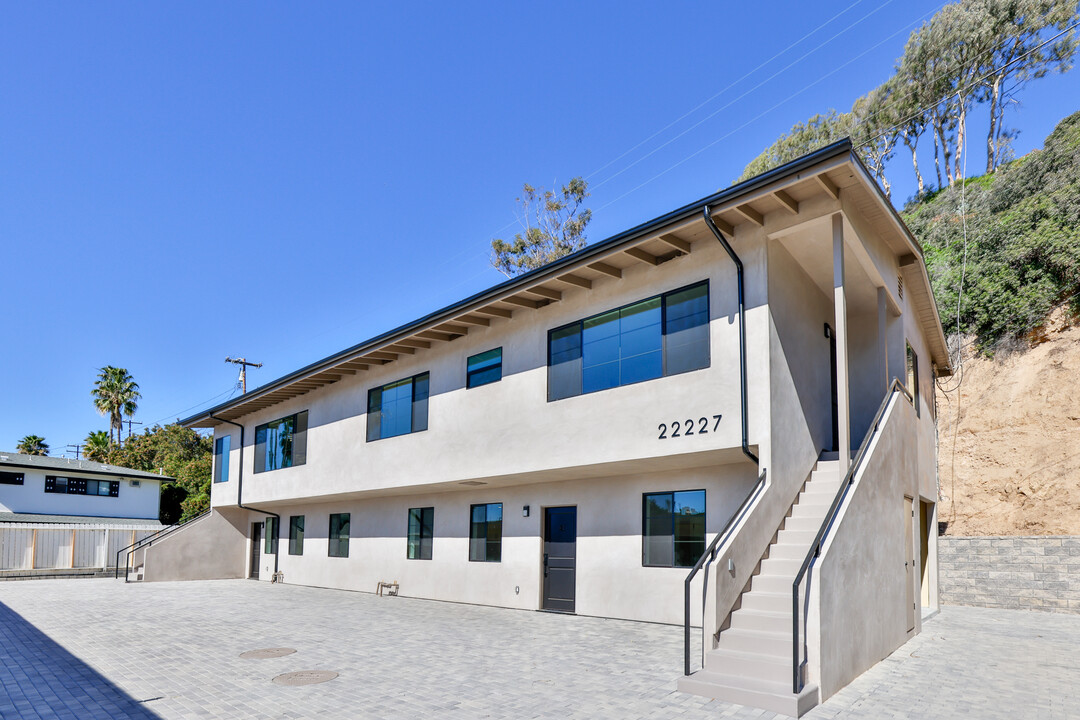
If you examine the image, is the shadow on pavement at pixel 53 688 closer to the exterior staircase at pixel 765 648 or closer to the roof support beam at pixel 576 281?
the exterior staircase at pixel 765 648

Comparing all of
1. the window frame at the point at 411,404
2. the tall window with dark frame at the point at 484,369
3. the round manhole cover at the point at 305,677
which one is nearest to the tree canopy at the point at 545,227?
the window frame at the point at 411,404

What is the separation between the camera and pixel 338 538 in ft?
63.2

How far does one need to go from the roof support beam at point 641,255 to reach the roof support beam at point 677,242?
510mm

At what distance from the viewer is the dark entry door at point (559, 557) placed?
41.7 ft

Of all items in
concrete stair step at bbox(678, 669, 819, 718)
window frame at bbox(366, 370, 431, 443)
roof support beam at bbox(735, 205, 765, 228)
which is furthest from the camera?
window frame at bbox(366, 370, 431, 443)

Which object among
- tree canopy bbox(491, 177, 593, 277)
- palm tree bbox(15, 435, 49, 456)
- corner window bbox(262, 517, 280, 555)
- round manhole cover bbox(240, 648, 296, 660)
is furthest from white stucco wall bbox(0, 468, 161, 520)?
round manhole cover bbox(240, 648, 296, 660)

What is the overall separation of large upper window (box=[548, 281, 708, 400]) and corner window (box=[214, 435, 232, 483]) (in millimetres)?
16484

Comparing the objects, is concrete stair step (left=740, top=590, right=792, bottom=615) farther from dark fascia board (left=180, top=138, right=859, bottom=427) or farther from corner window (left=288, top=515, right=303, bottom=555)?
corner window (left=288, top=515, right=303, bottom=555)

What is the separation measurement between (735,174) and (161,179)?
34042 millimetres

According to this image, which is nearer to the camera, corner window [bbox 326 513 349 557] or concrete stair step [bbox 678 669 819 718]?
concrete stair step [bbox 678 669 819 718]

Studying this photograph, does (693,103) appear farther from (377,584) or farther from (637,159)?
(377,584)

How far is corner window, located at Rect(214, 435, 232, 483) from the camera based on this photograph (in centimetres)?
2377

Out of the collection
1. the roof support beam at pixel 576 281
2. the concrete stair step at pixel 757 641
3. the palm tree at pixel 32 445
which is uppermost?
the roof support beam at pixel 576 281

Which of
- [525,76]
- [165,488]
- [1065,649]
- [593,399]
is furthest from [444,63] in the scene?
[165,488]
